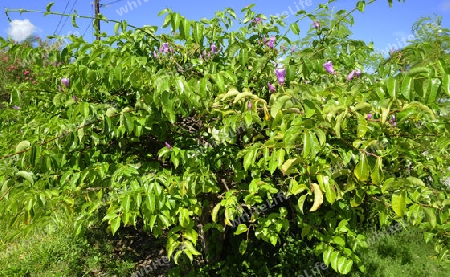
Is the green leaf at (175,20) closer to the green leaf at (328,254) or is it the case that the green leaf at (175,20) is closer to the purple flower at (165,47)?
the purple flower at (165,47)

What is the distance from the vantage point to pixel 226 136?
1.88 metres

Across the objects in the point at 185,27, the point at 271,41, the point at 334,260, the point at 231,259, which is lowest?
the point at 231,259

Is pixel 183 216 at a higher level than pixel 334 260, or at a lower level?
higher

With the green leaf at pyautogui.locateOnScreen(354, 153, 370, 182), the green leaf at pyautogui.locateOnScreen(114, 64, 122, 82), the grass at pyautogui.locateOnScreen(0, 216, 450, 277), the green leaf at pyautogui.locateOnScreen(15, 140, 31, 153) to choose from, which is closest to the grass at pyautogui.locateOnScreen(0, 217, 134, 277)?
the grass at pyautogui.locateOnScreen(0, 216, 450, 277)

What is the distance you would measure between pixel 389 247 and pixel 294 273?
4.32ft

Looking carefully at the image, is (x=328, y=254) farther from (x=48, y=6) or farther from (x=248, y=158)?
(x=48, y=6)

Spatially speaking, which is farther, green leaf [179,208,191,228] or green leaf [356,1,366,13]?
green leaf [356,1,366,13]

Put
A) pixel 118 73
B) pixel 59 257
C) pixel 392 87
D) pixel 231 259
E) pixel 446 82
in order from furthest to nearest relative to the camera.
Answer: pixel 59 257
pixel 231 259
pixel 118 73
pixel 392 87
pixel 446 82

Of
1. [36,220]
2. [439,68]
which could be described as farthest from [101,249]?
[439,68]

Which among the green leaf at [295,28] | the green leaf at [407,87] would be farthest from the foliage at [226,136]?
the green leaf at [295,28]

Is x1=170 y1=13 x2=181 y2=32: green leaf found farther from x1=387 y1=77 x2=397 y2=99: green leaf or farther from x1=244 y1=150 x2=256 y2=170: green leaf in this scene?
x1=387 y1=77 x2=397 y2=99: green leaf

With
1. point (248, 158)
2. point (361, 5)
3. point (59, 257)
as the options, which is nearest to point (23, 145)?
point (248, 158)

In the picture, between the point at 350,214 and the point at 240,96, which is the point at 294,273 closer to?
the point at 350,214

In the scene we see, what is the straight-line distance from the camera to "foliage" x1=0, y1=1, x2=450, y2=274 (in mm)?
1398
